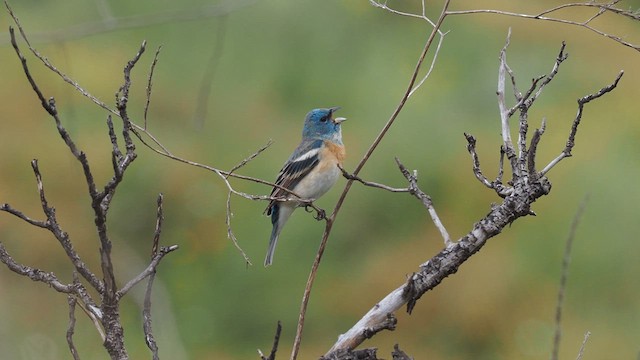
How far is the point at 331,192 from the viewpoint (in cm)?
754

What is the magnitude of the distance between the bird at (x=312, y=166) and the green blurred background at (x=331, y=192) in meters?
0.59

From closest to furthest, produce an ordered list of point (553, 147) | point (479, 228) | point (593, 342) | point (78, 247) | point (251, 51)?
point (479, 228) → point (593, 342) → point (78, 247) → point (553, 147) → point (251, 51)

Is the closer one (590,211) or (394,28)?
(590,211)

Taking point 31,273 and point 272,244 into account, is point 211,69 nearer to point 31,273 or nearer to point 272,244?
point 31,273

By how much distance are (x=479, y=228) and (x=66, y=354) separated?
4656 millimetres

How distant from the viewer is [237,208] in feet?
25.1

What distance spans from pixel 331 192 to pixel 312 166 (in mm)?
2097

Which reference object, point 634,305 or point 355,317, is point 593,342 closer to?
point 634,305

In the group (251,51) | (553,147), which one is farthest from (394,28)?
(553,147)

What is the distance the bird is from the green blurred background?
590 mm

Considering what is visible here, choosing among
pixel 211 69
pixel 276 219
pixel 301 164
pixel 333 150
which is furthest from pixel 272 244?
pixel 211 69

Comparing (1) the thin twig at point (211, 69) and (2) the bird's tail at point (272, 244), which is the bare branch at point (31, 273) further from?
(2) the bird's tail at point (272, 244)

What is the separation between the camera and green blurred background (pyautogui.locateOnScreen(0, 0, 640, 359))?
271 inches

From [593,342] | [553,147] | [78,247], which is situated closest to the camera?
[593,342]
